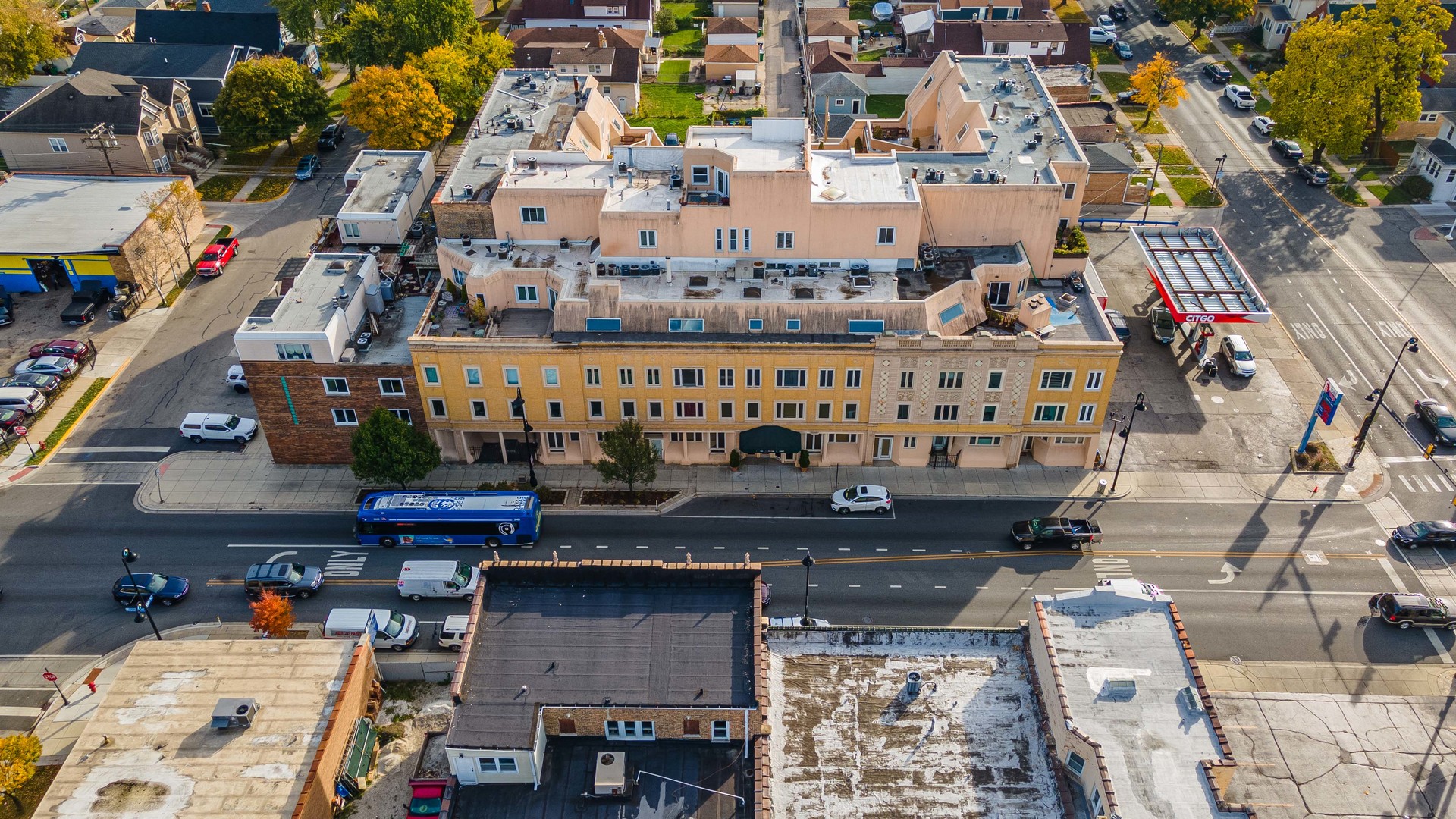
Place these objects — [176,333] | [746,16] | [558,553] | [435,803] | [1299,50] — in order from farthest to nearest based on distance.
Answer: [746,16] < [1299,50] < [176,333] < [558,553] < [435,803]

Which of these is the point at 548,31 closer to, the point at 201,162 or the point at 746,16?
the point at 746,16

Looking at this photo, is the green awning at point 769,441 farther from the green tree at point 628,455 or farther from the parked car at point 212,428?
the parked car at point 212,428

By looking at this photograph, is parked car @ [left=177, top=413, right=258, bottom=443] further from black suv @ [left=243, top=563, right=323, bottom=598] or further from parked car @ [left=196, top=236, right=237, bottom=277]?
parked car @ [left=196, top=236, right=237, bottom=277]

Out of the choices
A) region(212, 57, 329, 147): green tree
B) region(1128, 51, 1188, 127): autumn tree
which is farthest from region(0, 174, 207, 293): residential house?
region(1128, 51, 1188, 127): autumn tree

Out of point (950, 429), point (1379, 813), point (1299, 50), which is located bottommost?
point (1379, 813)

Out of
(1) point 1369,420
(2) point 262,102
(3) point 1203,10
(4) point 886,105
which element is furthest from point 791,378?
(3) point 1203,10

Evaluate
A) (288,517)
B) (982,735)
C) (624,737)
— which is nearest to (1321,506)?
(982,735)
